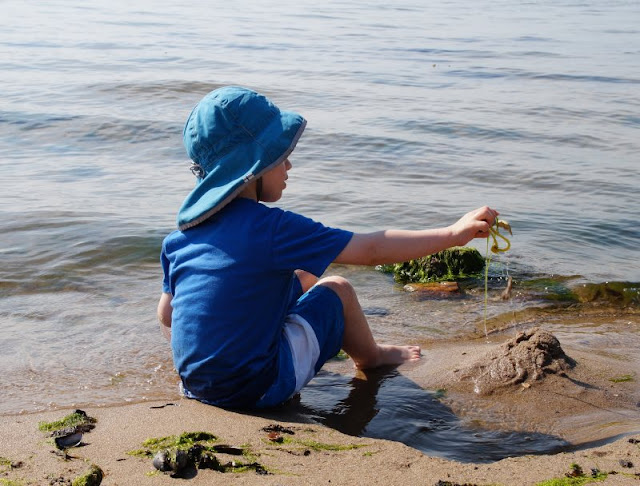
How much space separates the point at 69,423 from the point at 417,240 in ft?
5.39

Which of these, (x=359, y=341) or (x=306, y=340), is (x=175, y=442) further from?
(x=359, y=341)

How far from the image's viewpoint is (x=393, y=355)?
4.21m

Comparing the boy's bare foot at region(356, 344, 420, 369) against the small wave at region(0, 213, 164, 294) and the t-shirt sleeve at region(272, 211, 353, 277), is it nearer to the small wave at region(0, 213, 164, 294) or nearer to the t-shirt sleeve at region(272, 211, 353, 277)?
the t-shirt sleeve at region(272, 211, 353, 277)

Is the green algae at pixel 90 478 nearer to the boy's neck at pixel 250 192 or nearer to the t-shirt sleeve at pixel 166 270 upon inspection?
the t-shirt sleeve at pixel 166 270

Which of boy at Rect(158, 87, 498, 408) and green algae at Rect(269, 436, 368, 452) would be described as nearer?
green algae at Rect(269, 436, 368, 452)

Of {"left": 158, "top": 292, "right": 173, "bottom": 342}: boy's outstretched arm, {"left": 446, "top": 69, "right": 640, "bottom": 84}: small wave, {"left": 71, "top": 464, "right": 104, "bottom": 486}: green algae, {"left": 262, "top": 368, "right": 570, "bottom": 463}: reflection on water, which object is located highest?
{"left": 446, "top": 69, "right": 640, "bottom": 84}: small wave

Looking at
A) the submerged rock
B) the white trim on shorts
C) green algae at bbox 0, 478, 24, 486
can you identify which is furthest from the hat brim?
the submerged rock

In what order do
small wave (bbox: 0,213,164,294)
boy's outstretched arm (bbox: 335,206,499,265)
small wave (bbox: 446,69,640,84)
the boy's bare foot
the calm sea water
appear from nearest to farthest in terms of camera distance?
boy's outstretched arm (bbox: 335,206,499,265)
the boy's bare foot
the calm sea water
small wave (bbox: 0,213,164,294)
small wave (bbox: 446,69,640,84)

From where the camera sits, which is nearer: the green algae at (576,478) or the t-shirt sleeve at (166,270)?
the green algae at (576,478)

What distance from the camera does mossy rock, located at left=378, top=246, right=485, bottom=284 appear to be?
6.01 m

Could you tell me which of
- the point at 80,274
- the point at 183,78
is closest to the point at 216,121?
the point at 80,274

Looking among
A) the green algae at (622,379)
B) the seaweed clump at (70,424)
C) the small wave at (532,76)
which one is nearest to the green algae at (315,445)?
the seaweed clump at (70,424)

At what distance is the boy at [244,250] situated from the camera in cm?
327

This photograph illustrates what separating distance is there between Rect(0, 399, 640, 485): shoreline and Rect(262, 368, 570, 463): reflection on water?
0.66 ft
